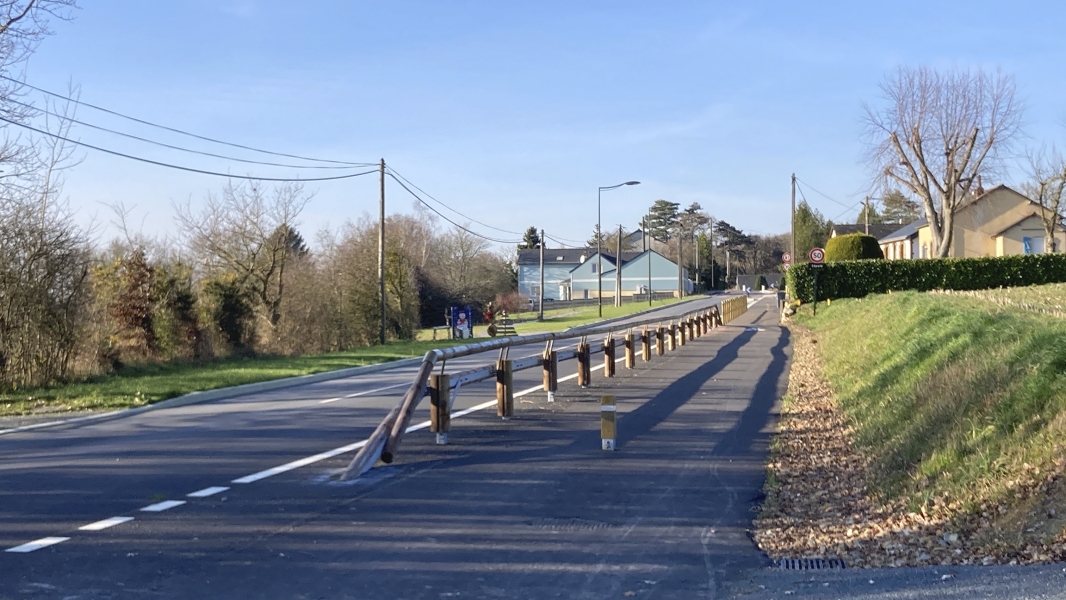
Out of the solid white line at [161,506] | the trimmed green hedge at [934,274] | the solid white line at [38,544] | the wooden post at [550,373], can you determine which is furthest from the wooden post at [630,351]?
the trimmed green hedge at [934,274]

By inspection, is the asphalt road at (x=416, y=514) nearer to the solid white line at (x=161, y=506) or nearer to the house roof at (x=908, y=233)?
the solid white line at (x=161, y=506)

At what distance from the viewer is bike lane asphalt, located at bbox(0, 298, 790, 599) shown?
237 inches

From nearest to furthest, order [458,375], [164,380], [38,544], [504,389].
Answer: [38,544]
[458,375]
[504,389]
[164,380]

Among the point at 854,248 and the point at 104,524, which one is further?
the point at 854,248

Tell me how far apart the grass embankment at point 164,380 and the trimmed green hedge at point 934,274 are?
23.5m

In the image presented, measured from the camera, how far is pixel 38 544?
683cm

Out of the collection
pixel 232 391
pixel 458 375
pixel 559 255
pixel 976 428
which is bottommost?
pixel 232 391

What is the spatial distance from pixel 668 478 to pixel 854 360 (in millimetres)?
10254

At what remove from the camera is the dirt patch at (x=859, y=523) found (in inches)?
250

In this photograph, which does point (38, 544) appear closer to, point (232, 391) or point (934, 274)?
point (232, 391)

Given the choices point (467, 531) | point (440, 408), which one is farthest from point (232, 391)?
point (467, 531)

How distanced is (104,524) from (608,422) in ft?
18.0

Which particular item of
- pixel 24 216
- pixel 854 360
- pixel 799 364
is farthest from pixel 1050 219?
pixel 24 216

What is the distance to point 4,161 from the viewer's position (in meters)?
18.5
